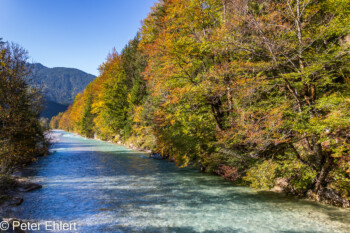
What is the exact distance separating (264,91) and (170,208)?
254 inches

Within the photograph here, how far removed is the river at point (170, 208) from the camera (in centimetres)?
651

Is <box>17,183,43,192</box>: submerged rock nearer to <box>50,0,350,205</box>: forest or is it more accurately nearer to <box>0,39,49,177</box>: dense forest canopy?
<box>0,39,49,177</box>: dense forest canopy

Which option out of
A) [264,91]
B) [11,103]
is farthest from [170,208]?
[11,103]

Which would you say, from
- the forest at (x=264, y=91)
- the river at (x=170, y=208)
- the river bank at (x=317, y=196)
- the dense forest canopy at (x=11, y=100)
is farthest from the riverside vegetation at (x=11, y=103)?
the river bank at (x=317, y=196)

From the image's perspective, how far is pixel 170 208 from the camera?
26.0 feet

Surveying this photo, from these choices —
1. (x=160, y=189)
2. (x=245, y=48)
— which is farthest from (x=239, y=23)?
(x=160, y=189)

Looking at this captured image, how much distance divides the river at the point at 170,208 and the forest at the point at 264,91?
127 centimetres

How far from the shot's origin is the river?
21.4 ft

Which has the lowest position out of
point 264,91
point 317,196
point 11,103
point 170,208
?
point 170,208

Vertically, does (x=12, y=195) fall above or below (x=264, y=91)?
below

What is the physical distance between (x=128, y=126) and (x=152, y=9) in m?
18.0

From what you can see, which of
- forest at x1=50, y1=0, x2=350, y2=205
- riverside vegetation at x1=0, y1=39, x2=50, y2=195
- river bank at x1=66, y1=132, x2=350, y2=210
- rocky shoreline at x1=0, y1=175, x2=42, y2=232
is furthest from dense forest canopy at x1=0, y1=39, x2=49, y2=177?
river bank at x1=66, y1=132, x2=350, y2=210

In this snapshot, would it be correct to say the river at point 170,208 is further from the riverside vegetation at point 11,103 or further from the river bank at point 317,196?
the riverside vegetation at point 11,103

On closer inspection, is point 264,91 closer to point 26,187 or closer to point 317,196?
point 317,196
